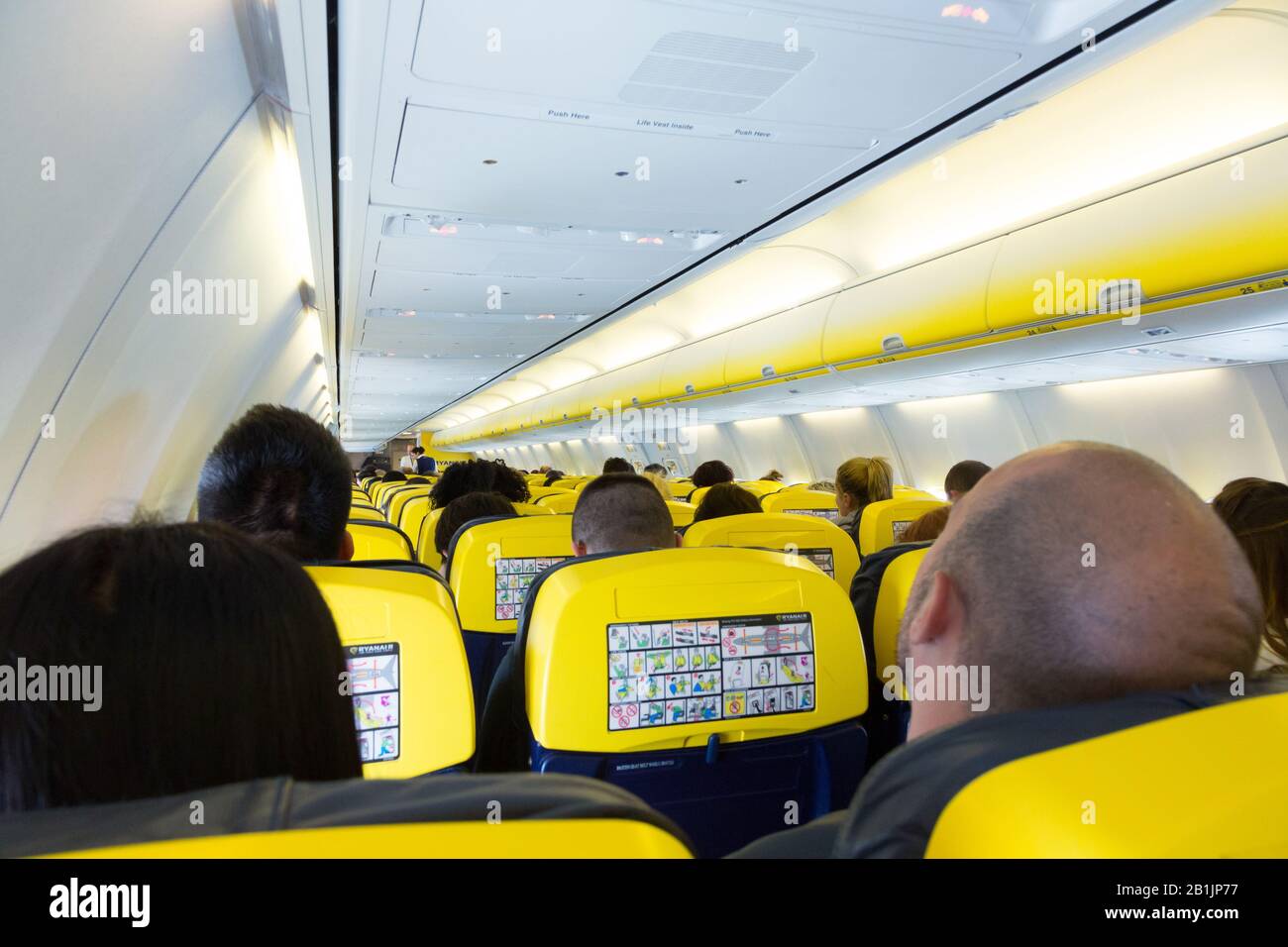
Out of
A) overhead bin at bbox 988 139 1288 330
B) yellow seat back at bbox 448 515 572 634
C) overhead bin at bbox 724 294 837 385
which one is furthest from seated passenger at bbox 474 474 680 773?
overhead bin at bbox 724 294 837 385

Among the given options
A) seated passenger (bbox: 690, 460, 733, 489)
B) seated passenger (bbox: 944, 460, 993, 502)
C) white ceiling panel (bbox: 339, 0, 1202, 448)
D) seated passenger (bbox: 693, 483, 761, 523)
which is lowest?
seated passenger (bbox: 693, 483, 761, 523)

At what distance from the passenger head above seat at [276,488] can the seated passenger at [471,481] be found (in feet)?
12.7

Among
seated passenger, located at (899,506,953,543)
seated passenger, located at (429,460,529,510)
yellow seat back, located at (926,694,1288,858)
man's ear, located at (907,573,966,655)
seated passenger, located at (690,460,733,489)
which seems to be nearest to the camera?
yellow seat back, located at (926,694,1288,858)

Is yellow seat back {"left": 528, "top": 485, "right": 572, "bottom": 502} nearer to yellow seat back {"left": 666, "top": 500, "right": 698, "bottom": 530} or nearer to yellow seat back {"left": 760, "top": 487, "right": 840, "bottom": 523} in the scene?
yellow seat back {"left": 666, "top": 500, "right": 698, "bottom": 530}

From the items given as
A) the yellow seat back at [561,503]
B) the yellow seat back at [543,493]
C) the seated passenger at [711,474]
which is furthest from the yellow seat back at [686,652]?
the seated passenger at [711,474]

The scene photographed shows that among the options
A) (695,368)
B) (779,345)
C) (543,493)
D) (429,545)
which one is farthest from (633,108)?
(695,368)

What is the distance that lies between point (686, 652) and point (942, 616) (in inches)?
42.0

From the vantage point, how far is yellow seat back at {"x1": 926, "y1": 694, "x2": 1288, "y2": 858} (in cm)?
74

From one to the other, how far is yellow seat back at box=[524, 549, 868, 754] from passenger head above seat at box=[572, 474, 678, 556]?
1.04 metres

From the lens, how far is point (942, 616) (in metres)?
1.20

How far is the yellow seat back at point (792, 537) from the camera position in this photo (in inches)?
159

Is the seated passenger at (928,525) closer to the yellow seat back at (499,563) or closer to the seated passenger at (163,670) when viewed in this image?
the yellow seat back at (499,563)

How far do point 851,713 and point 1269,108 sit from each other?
4601mm

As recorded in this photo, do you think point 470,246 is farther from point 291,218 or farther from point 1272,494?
point 1272,494
